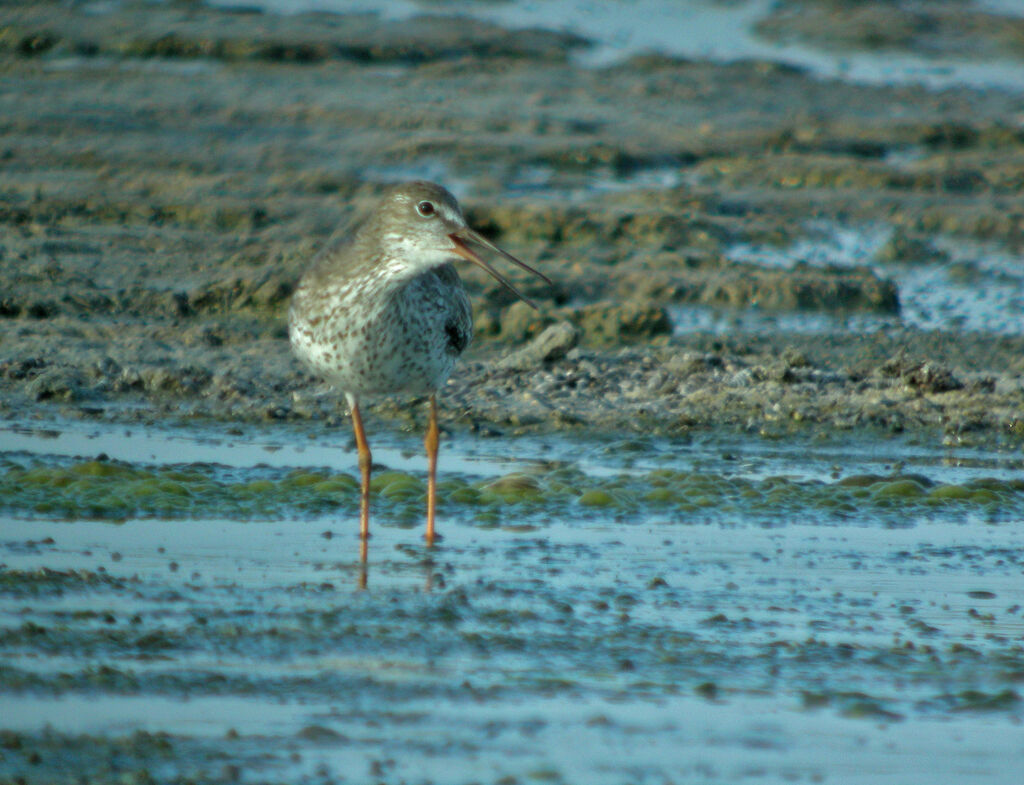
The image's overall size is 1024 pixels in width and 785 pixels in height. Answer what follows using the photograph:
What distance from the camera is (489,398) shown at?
8664 millimetres

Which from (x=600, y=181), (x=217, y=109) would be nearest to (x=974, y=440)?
(x=600, y=181)

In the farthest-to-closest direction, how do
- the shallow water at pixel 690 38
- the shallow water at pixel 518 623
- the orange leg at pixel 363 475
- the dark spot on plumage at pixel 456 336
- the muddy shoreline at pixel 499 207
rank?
the shallow water at pixel 690 38
the muddy shoreline at pixel 499 207
the dark spot on plumage at pixel 456 336
the orange leg at pixel 363 475
the shallow water at pixel 518 623

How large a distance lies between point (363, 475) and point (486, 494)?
0.61 metres

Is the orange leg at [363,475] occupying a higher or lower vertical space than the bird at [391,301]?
lower

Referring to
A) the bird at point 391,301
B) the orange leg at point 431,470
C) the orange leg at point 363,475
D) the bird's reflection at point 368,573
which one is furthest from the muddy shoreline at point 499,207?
the bird's reflection at point 368,573

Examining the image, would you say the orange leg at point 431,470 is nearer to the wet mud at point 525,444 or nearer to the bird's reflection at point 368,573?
the wet mud at point 525,444

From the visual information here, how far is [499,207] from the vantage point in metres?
12.3

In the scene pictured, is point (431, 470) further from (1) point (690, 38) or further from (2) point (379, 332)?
(1) point (690, 38)

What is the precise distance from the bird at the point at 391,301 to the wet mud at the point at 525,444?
59 centimetres

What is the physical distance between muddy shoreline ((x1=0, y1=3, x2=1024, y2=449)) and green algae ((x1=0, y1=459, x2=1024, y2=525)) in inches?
45.4

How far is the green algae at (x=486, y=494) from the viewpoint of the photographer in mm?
6449

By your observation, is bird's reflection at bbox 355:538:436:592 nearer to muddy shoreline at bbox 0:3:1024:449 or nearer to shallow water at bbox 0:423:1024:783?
shallow water at bbox 0:423:1024:783

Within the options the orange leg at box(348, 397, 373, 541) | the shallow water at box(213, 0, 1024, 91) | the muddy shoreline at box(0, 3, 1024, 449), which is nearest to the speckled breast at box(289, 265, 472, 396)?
the orange leg at box(348, 397, 373, 541)

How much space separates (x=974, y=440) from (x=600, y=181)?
6803 millimetres
